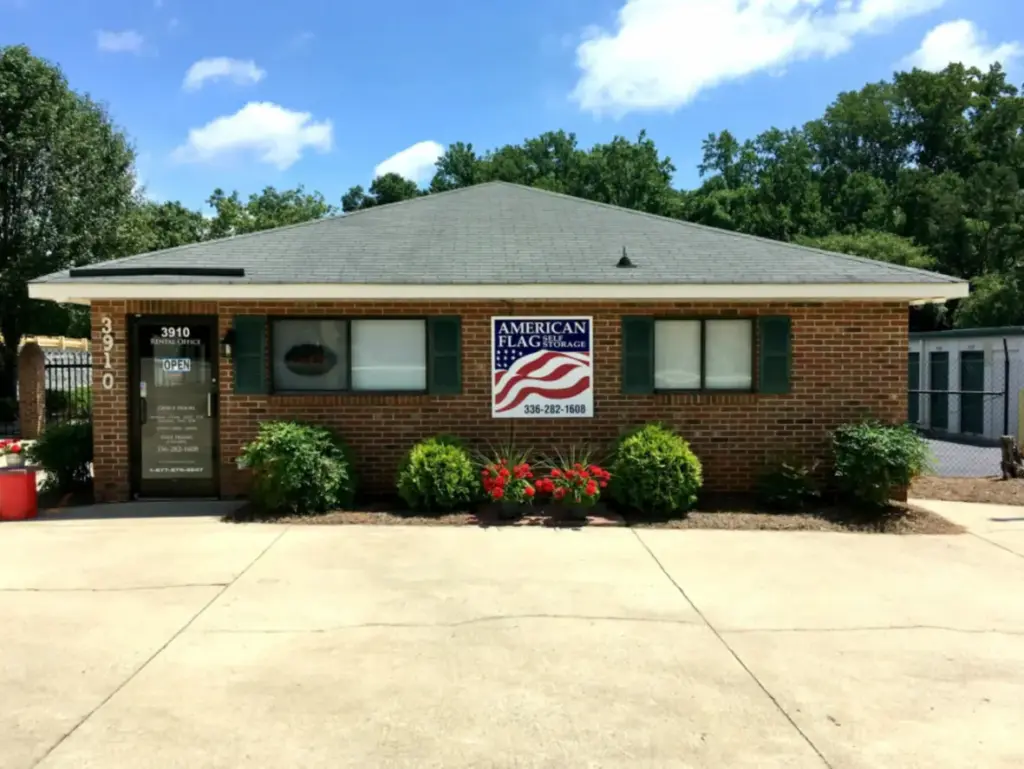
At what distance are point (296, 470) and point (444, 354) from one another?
7.13ft

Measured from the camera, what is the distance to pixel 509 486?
873 centimetres

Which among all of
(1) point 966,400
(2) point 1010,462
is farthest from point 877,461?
(1) point 966,400

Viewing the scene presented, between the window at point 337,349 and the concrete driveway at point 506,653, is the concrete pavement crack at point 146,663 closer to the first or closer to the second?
the concrete driveway at point 506,653

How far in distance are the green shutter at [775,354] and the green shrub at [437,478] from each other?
3613 millimetres

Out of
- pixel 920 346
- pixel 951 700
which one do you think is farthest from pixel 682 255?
pixel 920 346

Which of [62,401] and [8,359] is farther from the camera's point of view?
[8,359]

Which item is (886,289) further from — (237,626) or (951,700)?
(237,626)

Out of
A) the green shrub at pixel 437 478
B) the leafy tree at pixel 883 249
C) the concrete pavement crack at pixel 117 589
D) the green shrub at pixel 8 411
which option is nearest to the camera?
the concrete pavement crack at pixel 117 589

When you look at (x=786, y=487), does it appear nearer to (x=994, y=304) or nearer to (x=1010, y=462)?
(x=1010, y=462)

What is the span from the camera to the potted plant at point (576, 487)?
867 cm

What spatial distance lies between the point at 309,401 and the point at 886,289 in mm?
6701

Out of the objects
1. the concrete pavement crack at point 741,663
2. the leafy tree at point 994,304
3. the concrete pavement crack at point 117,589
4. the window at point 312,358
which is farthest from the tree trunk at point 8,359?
the leafy tree at point 994,304

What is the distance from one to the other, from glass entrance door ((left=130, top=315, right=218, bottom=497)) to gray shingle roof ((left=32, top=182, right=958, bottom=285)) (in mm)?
711

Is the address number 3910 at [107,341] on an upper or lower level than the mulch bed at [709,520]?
upper
